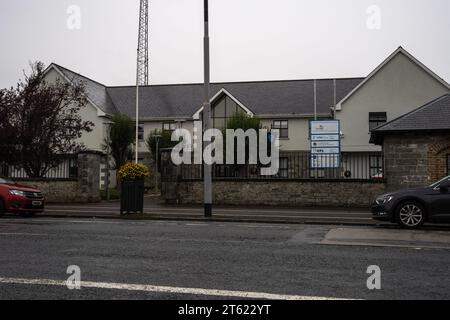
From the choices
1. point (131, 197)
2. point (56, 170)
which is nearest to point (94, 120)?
point (56, 170)

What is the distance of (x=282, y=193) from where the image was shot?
832 inches

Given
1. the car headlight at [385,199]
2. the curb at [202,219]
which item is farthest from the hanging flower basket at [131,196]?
the car headlight at [385,199]

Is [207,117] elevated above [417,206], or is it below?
above

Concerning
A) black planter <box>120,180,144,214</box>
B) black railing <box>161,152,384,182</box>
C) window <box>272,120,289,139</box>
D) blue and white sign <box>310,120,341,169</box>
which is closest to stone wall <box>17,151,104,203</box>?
black railing <box>161,152,384,182</box>

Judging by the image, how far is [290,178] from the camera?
69.9 ft

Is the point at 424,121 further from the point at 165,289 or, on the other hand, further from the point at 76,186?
the point at 165,289

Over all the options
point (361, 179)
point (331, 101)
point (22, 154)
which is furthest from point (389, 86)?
point (22, 154)

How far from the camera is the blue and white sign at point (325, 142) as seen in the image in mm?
22219

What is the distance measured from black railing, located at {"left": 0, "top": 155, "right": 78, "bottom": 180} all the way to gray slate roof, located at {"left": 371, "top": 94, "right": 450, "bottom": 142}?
15.2 metres

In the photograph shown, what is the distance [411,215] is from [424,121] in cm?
828

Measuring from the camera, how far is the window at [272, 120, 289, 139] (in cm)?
3884
